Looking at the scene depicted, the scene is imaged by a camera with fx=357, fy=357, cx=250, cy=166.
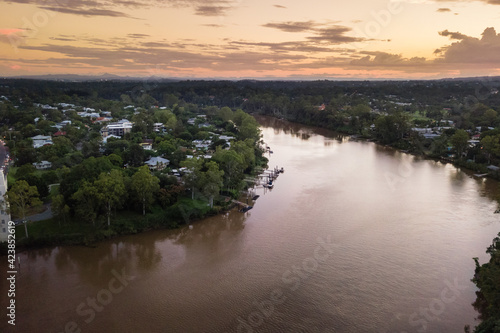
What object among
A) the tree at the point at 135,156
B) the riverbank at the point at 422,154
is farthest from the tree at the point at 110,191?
the riverbank at the point at 422,154

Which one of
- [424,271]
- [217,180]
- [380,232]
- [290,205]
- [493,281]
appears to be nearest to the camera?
[493,281]

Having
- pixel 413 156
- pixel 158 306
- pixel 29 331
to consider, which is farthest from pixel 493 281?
pixel 413 156

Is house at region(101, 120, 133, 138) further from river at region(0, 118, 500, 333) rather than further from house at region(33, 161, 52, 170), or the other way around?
river at region(0, 118, 500, 333)

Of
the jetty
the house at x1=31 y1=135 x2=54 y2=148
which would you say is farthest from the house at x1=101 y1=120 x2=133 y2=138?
the jetty

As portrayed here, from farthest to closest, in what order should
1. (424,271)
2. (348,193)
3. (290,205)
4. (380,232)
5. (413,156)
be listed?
(413,156), (348,193), (290,205), (380,232), (424,271)

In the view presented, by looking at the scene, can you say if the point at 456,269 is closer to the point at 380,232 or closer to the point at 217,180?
the point at 380,232

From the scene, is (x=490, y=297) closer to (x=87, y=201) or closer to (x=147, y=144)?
(x=87, y=201)

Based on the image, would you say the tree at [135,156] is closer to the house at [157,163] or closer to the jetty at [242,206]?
the house at [157,163]
